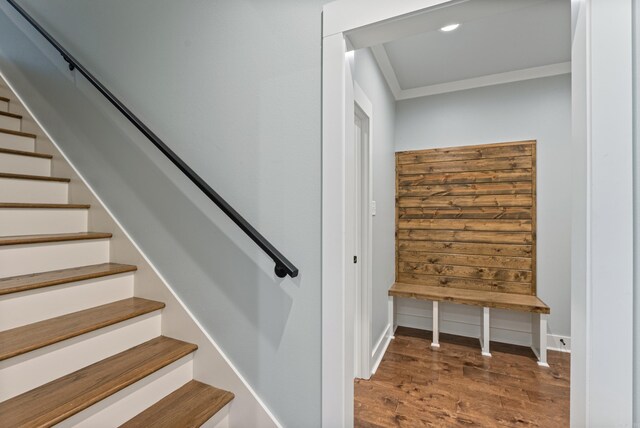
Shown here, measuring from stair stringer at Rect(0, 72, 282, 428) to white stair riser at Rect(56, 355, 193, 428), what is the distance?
0.27 feet

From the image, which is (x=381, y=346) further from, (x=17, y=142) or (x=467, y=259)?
(x=17, y=142)

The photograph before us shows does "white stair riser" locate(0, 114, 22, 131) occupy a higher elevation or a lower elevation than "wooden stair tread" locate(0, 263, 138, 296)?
higher

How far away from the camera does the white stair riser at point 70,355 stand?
106 centimetres

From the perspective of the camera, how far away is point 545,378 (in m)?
2.40

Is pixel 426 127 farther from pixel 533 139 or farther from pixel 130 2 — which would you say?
pixel 130 2

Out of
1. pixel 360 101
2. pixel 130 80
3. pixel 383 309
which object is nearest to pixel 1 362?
pixel 130 80

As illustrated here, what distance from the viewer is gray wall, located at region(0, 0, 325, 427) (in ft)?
4.25

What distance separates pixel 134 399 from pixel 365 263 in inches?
64.3

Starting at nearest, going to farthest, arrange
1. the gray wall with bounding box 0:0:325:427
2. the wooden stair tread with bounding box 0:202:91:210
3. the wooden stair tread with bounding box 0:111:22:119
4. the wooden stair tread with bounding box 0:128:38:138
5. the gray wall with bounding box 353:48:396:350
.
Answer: the gray wall with bounding box 0:0:325:427 < the wooden stair tread with bounding box 0:202:91:210 < the wooden stair tread with bounding box 0:128:38:138 < the wooden stair tread with bounding box 0:111:22:119 < the gray wall with bounding box 353:48:396:350

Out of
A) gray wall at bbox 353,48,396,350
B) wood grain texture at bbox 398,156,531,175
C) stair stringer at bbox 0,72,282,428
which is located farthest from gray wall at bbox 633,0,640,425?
wood grain texture at bbox 398,156,531,175

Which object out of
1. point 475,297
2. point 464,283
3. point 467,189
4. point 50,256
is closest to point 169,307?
point 50,256

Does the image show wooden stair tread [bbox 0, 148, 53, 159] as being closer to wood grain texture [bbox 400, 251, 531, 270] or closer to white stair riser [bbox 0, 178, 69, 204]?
white stair riser [bbox 0, 178, 69, 204]

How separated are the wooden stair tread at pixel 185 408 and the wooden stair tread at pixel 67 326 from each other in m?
0.41

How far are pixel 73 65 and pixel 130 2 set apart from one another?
0.52 metres
